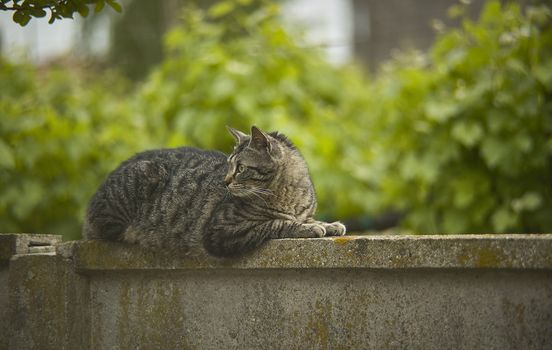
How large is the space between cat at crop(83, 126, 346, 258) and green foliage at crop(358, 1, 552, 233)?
196 centimetres

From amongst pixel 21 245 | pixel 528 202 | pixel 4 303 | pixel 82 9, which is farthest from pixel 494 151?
pixel 4 303

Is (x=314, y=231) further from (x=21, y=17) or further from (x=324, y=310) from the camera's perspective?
(x=21, y=17)

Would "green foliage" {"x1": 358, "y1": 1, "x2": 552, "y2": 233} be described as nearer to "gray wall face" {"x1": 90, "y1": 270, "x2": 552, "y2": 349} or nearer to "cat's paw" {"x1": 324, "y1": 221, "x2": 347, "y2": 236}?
"cat's paw" {"x1": 324, "y1": 221, "x2": 347, "y2": 236}

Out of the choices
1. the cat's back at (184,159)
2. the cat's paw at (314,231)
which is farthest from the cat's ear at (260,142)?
the cat's paw at (314,231)

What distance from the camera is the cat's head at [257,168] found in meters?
2.93

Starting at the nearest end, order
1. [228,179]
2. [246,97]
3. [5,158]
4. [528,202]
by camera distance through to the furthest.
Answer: [228,179]
[528,202]
[5,158]
[246,97]

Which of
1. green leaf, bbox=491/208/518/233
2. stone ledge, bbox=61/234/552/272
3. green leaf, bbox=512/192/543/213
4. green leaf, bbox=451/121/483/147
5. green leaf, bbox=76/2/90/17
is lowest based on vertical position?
stone ledge, bbox=61/234/552/272

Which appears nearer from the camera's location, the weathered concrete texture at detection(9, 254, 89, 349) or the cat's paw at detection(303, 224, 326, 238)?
the cat's paw at detection(303, 224, 326, 238)

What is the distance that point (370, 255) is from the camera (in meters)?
2.45

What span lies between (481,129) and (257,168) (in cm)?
235

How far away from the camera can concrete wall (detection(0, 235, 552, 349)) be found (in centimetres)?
226

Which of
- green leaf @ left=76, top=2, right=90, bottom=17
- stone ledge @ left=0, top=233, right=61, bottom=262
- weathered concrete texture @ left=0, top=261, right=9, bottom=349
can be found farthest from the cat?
green leaf @ left=76, top=2, right=90, bottom=17

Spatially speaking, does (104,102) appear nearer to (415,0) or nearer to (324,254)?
(324,254)

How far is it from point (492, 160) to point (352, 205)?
72.5 inches
